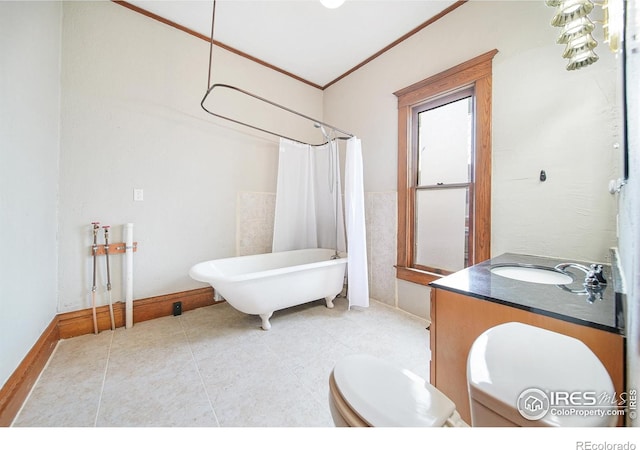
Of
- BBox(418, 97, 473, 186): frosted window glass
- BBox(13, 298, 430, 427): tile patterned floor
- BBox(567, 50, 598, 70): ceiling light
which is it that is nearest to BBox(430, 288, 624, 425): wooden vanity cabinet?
BBox(13, 298, 430, 427): tile patterned floor

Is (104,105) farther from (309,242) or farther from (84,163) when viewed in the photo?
(309,242)

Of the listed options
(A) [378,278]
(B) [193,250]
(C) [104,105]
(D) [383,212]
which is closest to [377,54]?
(D) [383,212]

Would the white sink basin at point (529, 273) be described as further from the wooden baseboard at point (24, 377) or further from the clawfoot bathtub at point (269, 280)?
the wooden baseboard at point (24, 377)

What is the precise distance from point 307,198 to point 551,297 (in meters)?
2.46

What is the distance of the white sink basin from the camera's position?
1208 millimetres

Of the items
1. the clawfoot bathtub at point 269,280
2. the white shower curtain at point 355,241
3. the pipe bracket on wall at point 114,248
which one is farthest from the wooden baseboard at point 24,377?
the white shower curtain at point 355,241

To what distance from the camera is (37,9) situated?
4.75 ft

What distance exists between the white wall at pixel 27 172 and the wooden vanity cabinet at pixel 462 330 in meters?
2.02

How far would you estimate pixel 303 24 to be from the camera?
2225 millimetres

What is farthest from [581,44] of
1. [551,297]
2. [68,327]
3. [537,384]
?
[68,327]

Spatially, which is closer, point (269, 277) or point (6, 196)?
point (6, 196)

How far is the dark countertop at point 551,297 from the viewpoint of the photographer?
71 cm

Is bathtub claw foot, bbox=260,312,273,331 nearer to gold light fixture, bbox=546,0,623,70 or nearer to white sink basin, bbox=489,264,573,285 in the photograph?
white sink basin, bbox=489,264,573,285
